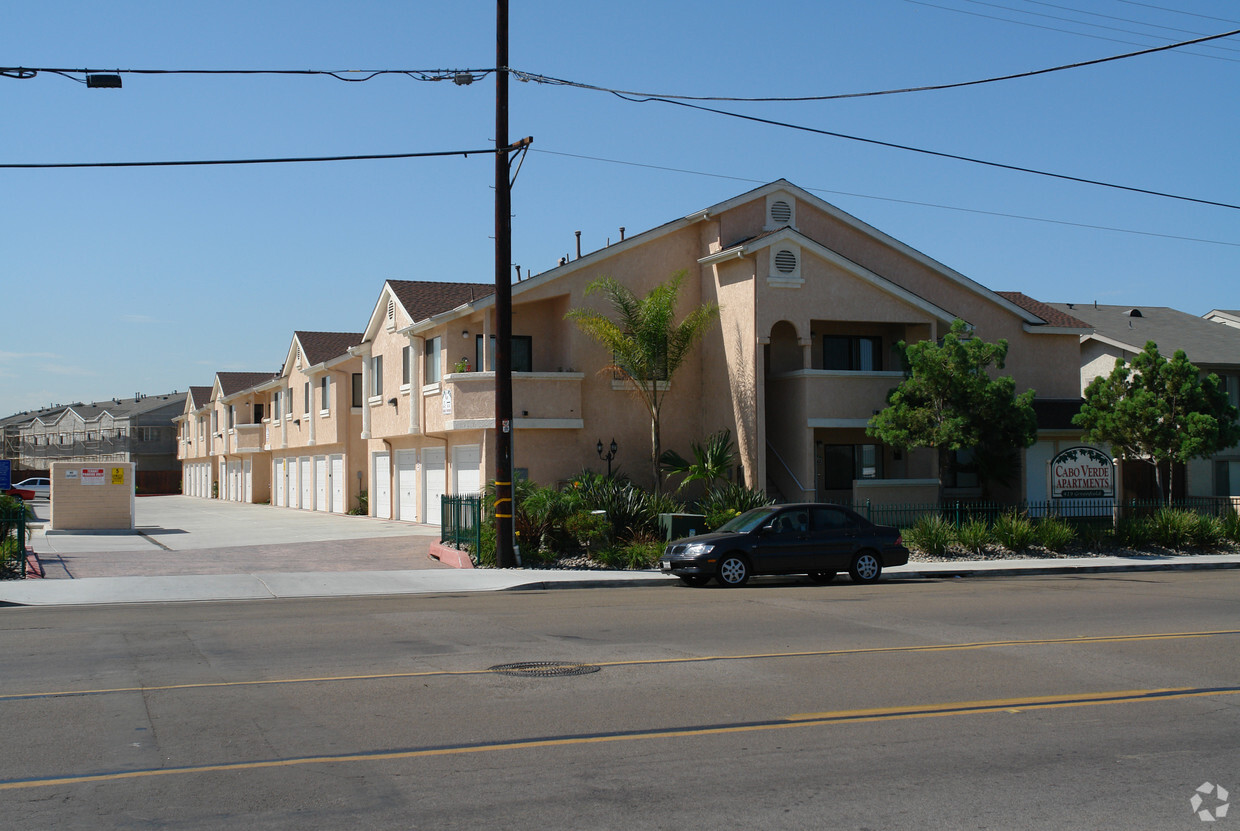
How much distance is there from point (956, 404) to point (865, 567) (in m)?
6.70

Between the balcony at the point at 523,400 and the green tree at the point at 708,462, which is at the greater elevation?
the balcony at the point at 523,400

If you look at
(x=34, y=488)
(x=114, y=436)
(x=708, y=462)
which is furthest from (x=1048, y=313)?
(x=114, y=436)

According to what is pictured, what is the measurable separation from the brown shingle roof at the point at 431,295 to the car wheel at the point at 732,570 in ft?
46.9

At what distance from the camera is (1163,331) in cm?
3831

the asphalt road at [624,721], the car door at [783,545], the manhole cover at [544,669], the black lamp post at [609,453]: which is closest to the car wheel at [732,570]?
the car door at [783,545]

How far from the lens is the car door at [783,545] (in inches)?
736

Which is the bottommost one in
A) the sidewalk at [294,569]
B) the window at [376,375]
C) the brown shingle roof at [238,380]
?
the sidewalk at [294,569]

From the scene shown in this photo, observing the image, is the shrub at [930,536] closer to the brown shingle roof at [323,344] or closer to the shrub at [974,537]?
the shrub at [974,537]

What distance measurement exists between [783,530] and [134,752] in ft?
43.0

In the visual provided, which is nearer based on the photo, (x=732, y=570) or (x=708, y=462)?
(x=732, y=570)

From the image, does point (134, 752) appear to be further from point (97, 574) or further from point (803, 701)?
point (97, 574)

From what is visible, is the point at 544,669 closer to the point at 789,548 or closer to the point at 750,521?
the point at 789,548

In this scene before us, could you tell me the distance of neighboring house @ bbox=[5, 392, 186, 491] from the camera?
295 feet

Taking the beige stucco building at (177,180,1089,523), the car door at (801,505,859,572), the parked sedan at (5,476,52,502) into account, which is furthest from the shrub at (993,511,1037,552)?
the parked sedan at (5,476,52,502)
